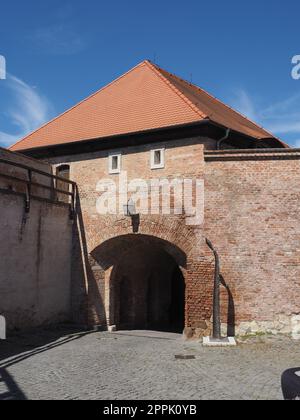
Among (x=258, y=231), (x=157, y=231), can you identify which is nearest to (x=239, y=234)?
(x=258, y=231)

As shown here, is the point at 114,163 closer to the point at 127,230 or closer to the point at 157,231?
the point at 127,230

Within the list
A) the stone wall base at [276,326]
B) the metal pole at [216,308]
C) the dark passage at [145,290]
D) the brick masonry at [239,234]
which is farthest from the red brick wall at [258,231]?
the dark passage at [145,290]

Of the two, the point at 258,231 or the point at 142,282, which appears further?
the point at 142,282

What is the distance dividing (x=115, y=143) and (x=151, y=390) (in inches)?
349

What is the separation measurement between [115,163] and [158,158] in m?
1.63

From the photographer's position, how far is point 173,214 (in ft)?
45.3

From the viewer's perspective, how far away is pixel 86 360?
10555mm

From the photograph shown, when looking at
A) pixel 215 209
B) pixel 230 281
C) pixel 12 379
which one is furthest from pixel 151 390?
pixel 215 209

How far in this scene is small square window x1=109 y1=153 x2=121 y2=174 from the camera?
15.0m

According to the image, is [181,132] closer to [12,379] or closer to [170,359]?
[170,359]

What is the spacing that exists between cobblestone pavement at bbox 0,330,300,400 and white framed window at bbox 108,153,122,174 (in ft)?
17.1

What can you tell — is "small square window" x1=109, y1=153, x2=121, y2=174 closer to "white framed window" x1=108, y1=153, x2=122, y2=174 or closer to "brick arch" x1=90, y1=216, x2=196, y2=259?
"white framed window" x1=108, y1=153, x2=122, y2=174

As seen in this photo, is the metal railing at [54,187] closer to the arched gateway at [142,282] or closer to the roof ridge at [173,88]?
the arched gateway at [142,282]

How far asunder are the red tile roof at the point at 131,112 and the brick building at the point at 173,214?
5 cm
